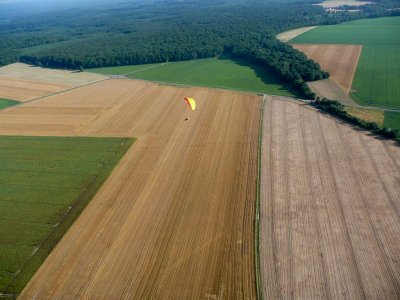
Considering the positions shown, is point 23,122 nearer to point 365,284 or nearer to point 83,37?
point 365,284

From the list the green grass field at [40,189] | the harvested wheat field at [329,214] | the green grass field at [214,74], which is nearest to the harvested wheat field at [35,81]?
the green grass field at [214,74]

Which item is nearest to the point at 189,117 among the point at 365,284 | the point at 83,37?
the point at 365,284

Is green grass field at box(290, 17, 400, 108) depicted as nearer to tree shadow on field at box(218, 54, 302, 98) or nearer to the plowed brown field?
the plowed brown field

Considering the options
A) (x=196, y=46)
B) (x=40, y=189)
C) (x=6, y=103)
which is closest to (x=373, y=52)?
(x=196, y=46)

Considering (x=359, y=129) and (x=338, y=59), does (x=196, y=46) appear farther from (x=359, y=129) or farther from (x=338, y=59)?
(x=359, y=129)

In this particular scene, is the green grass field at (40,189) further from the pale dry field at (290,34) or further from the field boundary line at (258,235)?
the pale dry field at (290,34)
